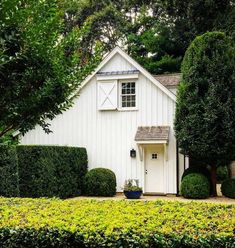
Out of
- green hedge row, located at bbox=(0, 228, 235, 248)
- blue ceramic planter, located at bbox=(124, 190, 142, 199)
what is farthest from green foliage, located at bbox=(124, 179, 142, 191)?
green hedge row, located at bbox=(0, 228, 235, 248)

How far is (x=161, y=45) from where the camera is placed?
33531 millimetres

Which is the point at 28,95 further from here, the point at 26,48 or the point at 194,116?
the point at 194,116

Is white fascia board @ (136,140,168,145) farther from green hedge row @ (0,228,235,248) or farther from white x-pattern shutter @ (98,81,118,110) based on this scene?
green hedge row @ (0,228,235,248)

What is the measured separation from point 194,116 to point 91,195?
5.88 metres

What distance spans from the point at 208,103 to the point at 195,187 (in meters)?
3.59

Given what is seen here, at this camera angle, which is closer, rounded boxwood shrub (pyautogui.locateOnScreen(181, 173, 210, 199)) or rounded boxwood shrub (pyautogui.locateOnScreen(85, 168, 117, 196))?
rounded boxwood shrub (pyautogui.locateOnScreen(181, 173, 210, 199))

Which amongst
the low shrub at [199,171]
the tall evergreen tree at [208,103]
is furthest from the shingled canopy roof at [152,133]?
the low shrub at [199,171]

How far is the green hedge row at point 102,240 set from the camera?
508 cm

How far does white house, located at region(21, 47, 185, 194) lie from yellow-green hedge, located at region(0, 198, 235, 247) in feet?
42.5

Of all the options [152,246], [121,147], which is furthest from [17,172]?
[152,246]

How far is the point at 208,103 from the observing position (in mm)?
18250

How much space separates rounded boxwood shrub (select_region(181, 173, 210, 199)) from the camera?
18203 millimetres

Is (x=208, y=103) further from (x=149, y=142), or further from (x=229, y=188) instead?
(x=229, y=188)

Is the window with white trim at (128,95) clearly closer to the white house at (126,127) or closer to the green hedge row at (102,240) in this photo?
the white house at (126,127)
